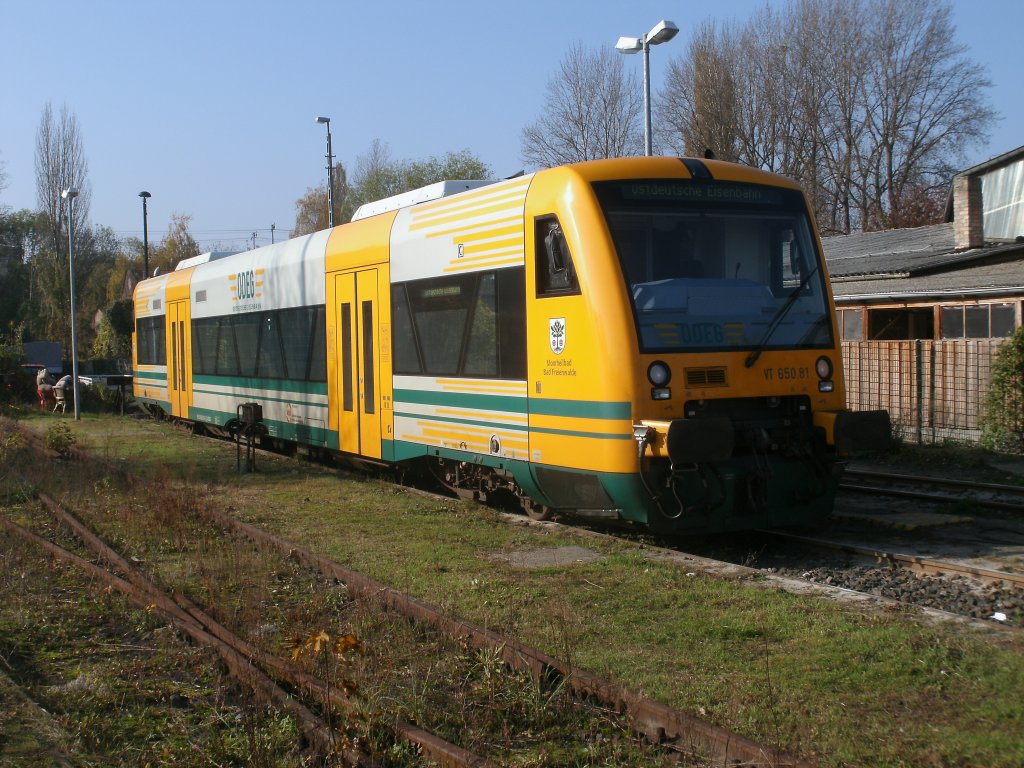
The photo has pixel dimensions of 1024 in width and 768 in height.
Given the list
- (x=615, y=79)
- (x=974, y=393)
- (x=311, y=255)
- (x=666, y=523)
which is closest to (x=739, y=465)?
(x=666, y=523)

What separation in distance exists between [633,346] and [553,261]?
1.16m

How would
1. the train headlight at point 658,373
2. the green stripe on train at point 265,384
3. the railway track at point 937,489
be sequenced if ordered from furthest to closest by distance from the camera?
the green stripe on train at point 265,384 < the railway track at point 937,489 < the train headlight at point 658,373

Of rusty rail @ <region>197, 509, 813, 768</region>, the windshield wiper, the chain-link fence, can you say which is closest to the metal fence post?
the chain-link fence

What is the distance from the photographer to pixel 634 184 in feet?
27.8

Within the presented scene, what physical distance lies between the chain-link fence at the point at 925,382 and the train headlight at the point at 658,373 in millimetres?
9210

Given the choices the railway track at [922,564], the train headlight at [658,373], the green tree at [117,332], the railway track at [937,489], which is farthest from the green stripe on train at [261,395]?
the green tree at [117,332]

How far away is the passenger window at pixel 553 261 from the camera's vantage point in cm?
842

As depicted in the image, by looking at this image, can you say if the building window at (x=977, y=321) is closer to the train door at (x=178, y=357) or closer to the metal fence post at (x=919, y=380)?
the metal fence post at (x=919, y=380)

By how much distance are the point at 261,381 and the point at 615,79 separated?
29875 mm

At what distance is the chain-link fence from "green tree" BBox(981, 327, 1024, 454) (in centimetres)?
90

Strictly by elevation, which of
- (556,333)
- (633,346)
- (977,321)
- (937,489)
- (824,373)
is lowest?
(937,489)

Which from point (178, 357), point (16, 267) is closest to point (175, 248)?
point (16, 267)

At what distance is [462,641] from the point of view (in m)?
5.84

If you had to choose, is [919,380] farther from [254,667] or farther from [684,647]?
[254,667]
